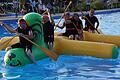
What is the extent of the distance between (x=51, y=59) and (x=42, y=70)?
1.18 metres

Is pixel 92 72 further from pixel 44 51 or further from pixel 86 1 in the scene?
pixel 86 1

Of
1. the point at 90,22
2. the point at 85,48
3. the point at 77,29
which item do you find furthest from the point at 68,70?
the point at 90,22

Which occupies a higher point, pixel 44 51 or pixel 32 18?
pixel 32 18

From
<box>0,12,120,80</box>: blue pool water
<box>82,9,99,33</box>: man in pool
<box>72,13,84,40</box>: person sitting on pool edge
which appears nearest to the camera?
<box>0,12,120,80</box>: blue pool water

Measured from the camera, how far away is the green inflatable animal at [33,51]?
9.48m

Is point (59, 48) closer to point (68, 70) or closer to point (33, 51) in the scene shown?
point (33, 51)

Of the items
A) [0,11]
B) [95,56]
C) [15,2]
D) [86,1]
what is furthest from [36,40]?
[86,1]

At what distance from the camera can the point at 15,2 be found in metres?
30.7

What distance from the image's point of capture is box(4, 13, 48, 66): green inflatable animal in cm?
948

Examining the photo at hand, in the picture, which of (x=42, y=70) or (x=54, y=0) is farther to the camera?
(x=54, y=0)

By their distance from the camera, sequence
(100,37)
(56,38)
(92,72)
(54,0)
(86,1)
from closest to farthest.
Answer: (92,72) < (56,38) < (100,37) < (54,0) < (86,1)

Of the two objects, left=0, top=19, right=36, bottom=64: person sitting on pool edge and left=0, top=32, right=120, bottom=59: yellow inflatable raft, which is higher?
left=0, top=19, right=36, bottom=64: person sitting on pool edge

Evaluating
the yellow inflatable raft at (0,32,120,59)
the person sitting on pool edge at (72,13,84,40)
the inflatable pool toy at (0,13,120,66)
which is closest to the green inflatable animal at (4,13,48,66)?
the inflatable pool toy at (0,13,120,66)

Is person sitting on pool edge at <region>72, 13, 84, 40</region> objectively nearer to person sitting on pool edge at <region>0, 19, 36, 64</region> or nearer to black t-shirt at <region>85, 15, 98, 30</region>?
black t-shirt at <region>85, 15, 98, 30</region>
